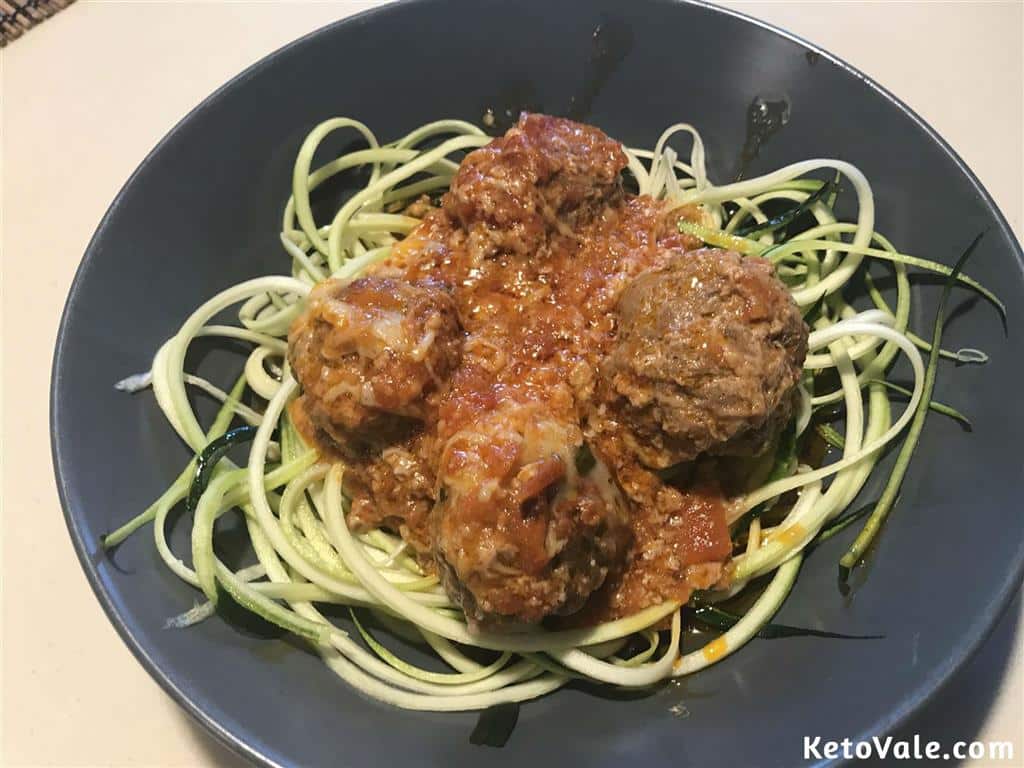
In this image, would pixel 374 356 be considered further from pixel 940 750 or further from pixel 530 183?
pixel 940 750

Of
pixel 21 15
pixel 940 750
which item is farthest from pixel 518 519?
pixel 21 15

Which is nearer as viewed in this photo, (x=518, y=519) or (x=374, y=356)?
(x=518, y=519)

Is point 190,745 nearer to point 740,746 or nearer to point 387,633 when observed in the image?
point 387,633

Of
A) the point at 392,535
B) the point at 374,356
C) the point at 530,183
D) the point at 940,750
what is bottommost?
the point at 940,750

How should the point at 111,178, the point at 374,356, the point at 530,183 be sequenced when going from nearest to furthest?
the point at 374,356 < the point at 530,183 < the point at 111,178

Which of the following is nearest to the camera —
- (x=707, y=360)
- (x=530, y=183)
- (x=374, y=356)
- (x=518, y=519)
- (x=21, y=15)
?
(x=518, y=519)

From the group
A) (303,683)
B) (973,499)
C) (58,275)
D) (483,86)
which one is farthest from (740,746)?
(58,275)
